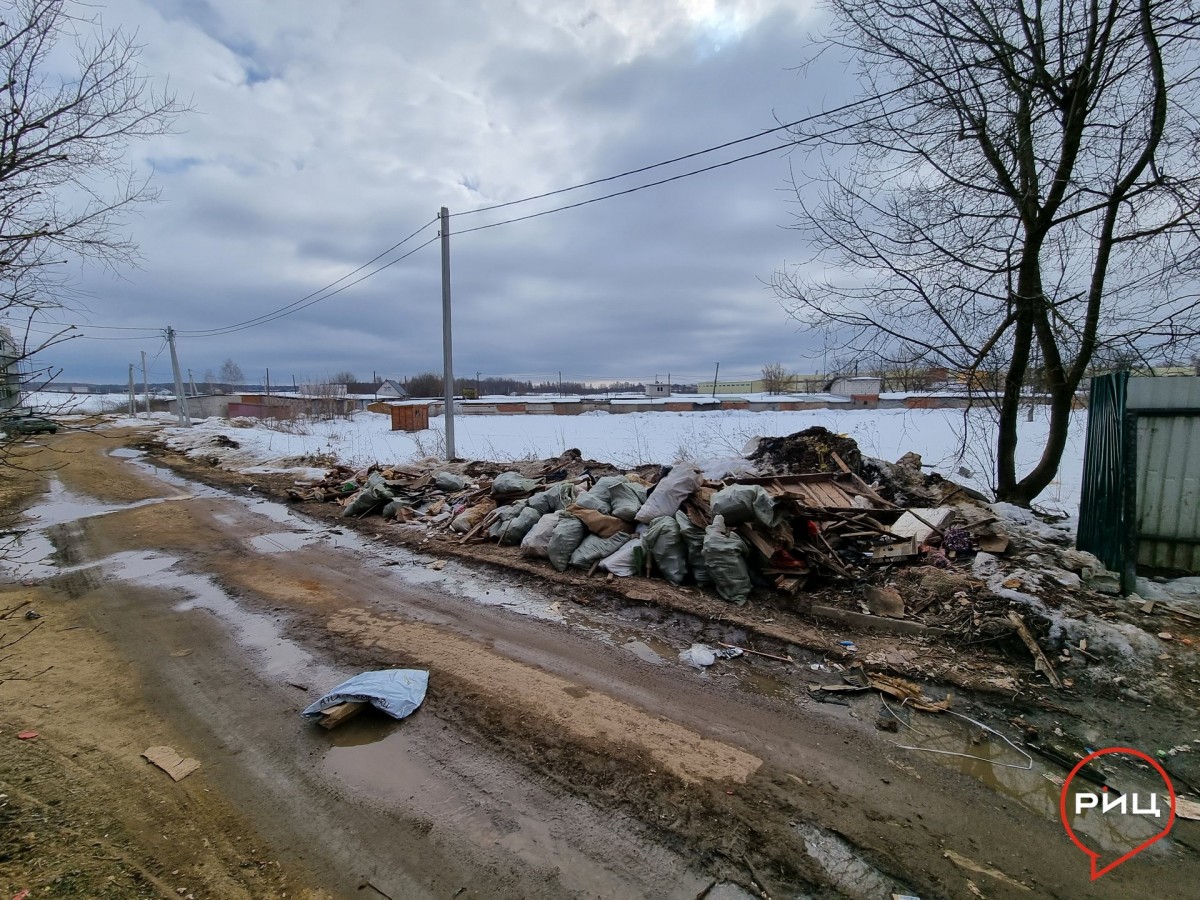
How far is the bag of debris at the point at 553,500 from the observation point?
22.6ft

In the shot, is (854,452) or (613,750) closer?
(613,750)

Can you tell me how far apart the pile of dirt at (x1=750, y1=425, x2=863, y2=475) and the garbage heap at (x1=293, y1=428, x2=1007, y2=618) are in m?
0.02

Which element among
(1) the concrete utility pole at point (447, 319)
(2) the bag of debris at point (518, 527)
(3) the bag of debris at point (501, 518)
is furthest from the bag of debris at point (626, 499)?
(1) the concrete utility pole at point (447, 319)

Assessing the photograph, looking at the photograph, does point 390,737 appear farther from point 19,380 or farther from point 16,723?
point 19,380

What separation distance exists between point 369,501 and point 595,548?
463 centimetres

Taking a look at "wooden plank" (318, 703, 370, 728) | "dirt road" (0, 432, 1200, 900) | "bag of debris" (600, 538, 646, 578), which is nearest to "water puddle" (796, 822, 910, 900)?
"dirt road" (0, 432, 1200, 900)

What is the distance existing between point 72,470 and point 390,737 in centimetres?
1621

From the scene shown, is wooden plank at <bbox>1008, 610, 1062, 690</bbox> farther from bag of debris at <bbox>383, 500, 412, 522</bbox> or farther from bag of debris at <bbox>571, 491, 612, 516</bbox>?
bag of debris at <bbox>383, 500, 412, 522</bbox>

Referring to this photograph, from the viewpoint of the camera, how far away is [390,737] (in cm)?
294

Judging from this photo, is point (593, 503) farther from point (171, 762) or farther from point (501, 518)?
point (171, 762)

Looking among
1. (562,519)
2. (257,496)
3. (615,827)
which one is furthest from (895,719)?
(257,496)

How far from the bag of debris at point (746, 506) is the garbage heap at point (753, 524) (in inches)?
0.4

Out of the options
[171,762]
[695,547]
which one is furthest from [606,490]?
[171,762]

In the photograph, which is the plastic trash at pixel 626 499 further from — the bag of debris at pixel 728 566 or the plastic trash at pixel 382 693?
the plastic trash at pixel 382 693
